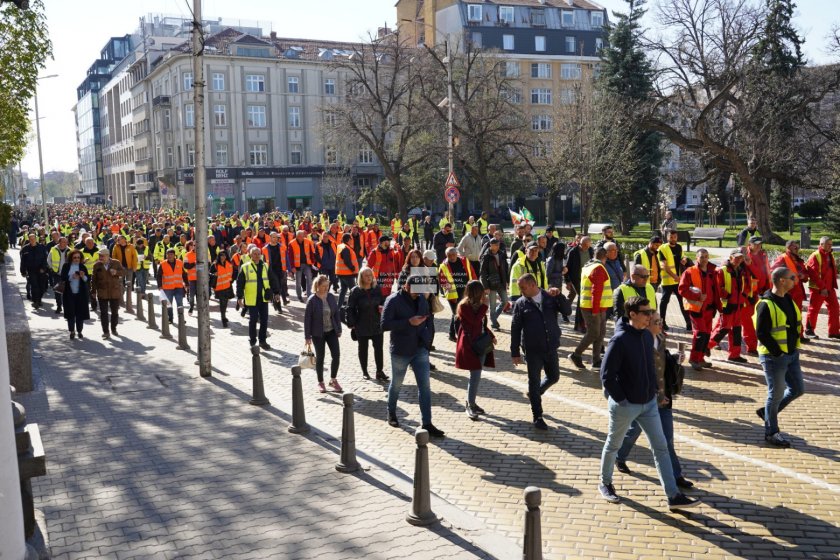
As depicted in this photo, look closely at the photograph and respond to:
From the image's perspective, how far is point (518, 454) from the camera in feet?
28.0

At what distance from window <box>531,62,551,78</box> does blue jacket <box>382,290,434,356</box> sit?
229ft

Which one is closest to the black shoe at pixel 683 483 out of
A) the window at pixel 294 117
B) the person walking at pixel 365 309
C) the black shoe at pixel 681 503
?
the black shoe at pixel 681 503

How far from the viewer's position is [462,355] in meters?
9.45

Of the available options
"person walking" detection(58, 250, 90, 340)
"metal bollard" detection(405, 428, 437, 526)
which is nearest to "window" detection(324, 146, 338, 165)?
"person walking" detection(58, 250, 90, 340)

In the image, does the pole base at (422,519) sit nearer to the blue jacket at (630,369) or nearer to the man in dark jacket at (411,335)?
the blue jacket at (630,369)

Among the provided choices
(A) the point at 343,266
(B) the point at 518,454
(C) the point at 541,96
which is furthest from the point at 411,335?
(C) the point at 541,96

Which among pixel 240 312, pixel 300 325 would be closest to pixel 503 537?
pixel 300 325

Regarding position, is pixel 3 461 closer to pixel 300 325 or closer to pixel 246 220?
pixel 300 325

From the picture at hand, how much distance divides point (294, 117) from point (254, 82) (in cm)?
482

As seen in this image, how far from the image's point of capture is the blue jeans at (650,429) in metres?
6.88

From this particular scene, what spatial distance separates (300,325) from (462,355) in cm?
870

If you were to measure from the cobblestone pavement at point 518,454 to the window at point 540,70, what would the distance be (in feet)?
217

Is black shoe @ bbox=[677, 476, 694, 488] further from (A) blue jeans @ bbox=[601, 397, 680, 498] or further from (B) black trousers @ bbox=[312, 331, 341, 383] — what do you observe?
(B) black trousers @ bbox=[312, 331, 341, 383]

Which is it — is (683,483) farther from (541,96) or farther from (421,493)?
(541,96)
